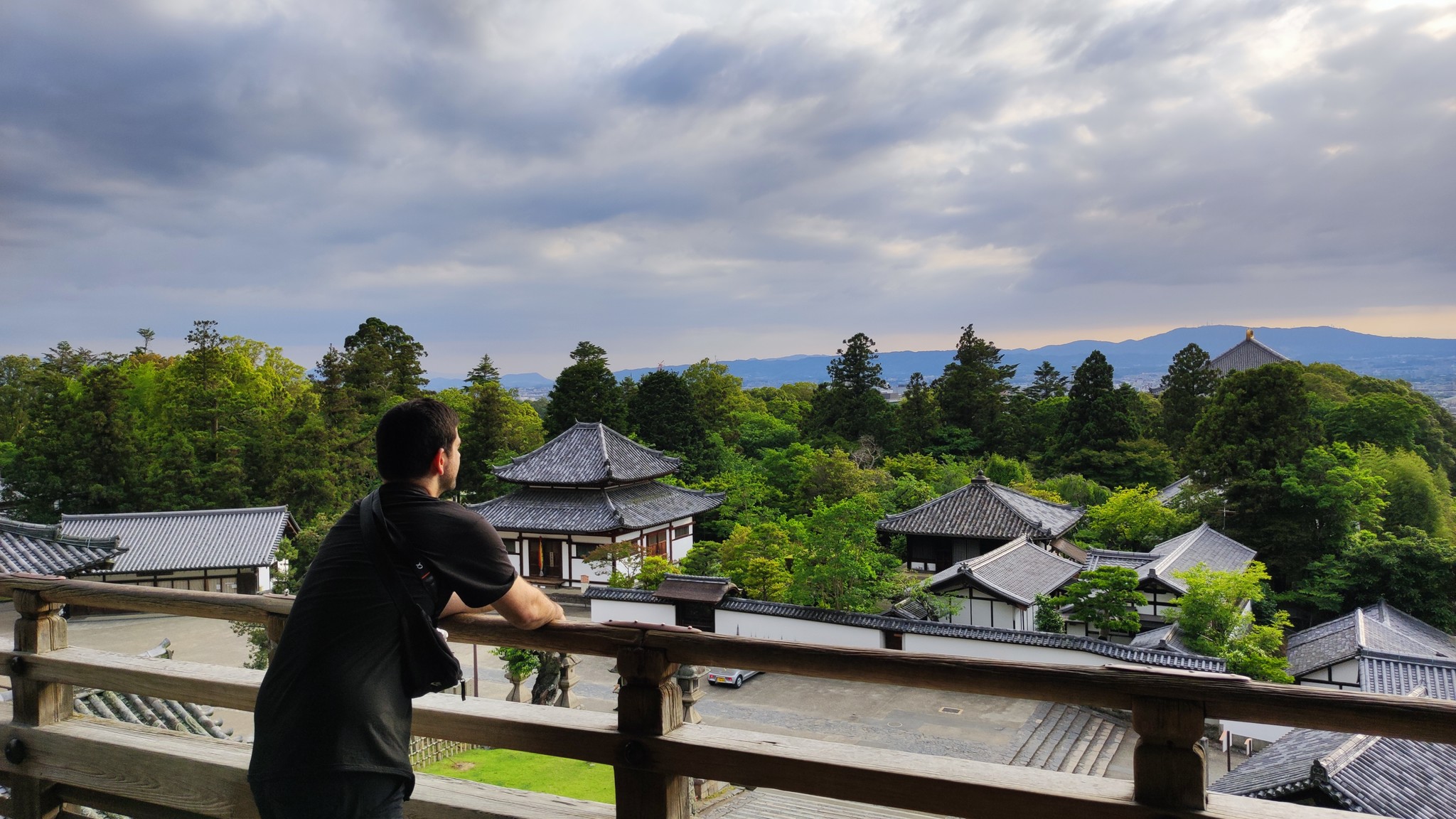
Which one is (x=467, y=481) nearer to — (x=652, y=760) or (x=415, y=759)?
(x=415, y=759)

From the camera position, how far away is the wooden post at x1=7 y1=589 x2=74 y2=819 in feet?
8.47

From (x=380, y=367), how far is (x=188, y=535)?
37.2 ft

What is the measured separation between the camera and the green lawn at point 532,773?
8.88m

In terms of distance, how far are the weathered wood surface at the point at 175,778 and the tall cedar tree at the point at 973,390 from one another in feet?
117

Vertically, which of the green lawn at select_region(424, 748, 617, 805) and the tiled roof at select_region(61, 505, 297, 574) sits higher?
the tiled roof at select_region(61, 505, 297, 574)

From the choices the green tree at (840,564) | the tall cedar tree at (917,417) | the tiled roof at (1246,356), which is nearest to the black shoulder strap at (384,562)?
the green tree at (840,564)

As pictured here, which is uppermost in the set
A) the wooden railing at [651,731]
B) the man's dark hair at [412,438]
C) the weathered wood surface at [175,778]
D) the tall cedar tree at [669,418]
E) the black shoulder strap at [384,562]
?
the tall cedar tree at [669,418]

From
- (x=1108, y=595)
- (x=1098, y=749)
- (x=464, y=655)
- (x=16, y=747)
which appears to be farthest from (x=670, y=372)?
(x=16, y=747)

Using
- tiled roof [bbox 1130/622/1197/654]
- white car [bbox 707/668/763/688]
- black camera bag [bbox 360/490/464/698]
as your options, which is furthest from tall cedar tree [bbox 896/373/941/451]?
black camera bag [bbox 360/490/464/698]

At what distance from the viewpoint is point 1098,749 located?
13.1 meters

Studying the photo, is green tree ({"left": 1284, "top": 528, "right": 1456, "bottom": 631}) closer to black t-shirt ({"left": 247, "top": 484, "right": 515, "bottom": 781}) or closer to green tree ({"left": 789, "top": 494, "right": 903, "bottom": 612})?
A: green tree ({"left": 789, "top": 494, "right": 903, "bottom": 612})

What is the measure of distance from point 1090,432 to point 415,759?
28.3 m

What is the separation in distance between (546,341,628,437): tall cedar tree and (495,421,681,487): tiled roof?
21.5ft

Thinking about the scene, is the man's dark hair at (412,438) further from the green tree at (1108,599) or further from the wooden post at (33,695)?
the green tree at (1108,599)
